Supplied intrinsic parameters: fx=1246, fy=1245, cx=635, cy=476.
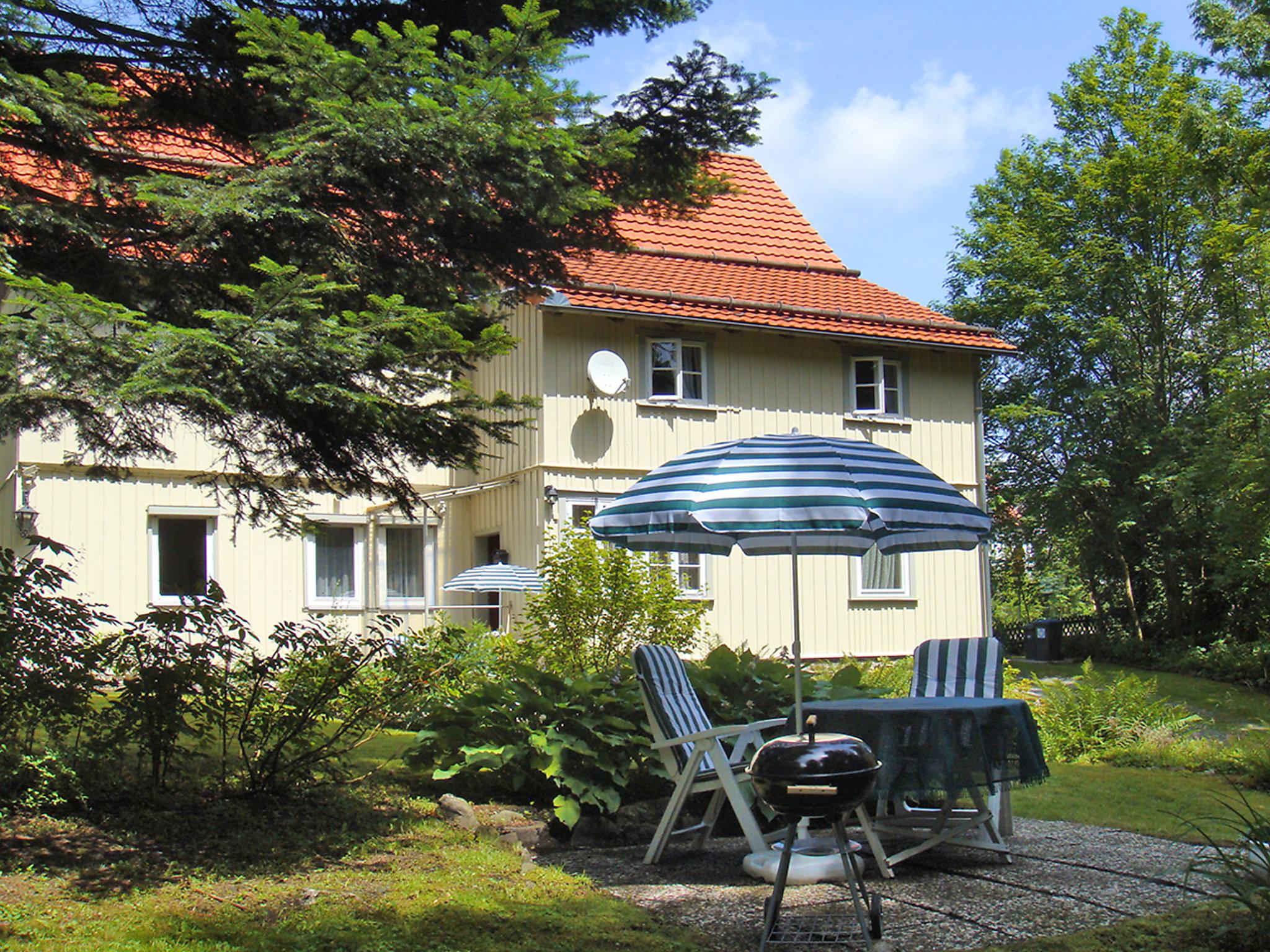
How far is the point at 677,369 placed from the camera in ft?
60.8

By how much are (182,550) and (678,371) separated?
7.41m

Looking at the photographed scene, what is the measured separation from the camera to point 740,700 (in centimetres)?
808

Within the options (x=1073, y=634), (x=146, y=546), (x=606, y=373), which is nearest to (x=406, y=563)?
(x=146, y=546)

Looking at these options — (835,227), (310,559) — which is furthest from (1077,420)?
(310,559)

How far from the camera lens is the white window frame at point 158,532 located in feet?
52.7

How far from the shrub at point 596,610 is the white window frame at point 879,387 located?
9.79m

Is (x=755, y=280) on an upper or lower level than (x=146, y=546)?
upper

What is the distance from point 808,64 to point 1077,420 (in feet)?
71.0

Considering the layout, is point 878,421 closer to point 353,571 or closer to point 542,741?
point 353,571

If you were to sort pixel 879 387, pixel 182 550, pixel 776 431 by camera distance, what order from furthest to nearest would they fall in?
pixel 879 387
pixel 776 431
pixel 182 550

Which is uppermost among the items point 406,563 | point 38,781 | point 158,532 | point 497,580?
point 158,532

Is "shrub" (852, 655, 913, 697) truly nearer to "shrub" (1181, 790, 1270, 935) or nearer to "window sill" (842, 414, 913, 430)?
"shrub" (1181, 790, 1270, 935)

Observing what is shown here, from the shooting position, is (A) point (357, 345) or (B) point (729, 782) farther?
(B) point (729, 782)

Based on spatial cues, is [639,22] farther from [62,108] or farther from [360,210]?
[62,108]
